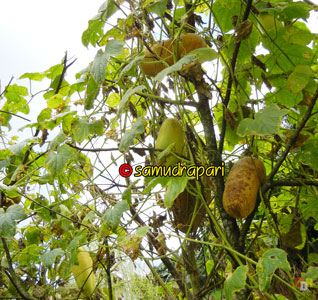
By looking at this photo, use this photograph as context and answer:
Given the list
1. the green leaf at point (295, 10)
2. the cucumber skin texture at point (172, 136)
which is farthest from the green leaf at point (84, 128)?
the green leaf at point (295, 10)

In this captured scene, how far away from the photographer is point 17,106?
49.2 inches

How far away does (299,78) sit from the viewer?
2.49 feet

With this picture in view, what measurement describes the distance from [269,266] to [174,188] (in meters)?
0.20

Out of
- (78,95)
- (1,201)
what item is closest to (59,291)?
(1,201)

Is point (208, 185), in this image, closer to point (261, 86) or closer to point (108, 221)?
point (108, 221)

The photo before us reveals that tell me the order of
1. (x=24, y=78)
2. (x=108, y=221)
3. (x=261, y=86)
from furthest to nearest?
1. (x=24, y=78)
2. (x=261, y=86)
3. (x=108, y=221)

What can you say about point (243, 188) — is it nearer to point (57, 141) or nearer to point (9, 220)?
point (57, 141)

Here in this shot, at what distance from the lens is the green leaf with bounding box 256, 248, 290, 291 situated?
56cm

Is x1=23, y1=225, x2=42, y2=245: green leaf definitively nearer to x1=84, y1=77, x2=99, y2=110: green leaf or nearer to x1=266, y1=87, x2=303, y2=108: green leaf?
x1=84, y1=77, x2=99, y2=110: green leaf

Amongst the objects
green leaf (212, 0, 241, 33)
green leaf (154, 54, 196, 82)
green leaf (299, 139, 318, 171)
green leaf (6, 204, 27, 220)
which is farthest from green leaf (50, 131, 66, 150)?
green leaf (299, 139, 318, 171)

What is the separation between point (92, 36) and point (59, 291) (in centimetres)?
70

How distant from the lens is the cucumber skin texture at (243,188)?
0.66 m

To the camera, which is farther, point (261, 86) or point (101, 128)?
point (261, 86)

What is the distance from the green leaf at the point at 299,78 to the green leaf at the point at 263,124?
146 mm
